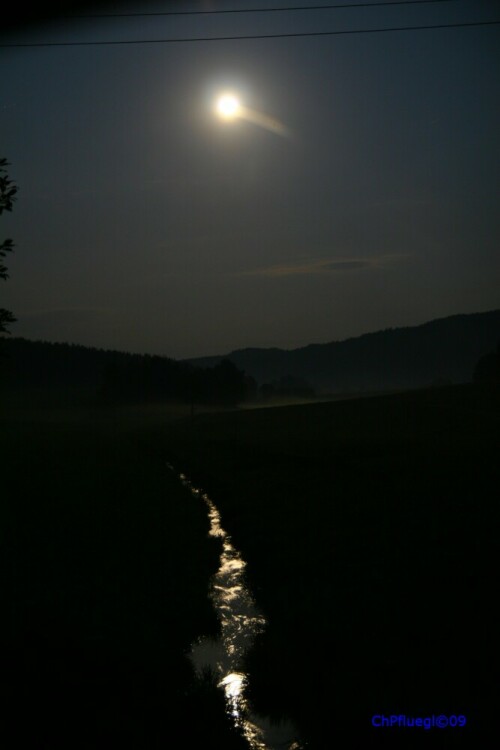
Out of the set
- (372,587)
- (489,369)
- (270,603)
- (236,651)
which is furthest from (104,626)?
(489,369)

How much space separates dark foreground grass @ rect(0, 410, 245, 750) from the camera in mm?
6898

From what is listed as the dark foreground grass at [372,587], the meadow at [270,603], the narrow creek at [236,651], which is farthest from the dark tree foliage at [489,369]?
the narrow creek at [236,651]

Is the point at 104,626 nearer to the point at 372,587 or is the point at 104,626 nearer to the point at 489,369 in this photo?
the point at 372,587

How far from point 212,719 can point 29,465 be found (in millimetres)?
28830

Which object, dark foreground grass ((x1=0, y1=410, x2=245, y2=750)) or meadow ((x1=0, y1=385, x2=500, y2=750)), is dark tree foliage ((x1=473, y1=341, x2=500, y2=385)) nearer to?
meadow ((x1=0, y1=385, x2=500, y2=750))

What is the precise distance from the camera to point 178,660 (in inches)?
347

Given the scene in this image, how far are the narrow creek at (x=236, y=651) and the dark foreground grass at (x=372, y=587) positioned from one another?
208mm

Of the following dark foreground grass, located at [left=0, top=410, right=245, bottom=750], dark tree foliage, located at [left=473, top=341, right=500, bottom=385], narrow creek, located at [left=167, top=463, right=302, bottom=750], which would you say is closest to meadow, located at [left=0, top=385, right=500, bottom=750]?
dark foreground grass, located at [left=0, top=410, right=245, bottom=750]

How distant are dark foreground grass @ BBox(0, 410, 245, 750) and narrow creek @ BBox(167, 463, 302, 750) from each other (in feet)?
0.70

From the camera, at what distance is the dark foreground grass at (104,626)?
690 cm

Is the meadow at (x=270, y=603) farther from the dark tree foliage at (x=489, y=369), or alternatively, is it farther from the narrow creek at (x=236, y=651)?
Answer: the dark tree foliage at (x=489, y=369)

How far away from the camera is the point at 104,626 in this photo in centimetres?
968

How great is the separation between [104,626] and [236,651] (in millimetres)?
1990

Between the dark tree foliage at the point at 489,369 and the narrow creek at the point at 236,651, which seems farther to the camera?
the dark tree foliage at the point at 489,369
